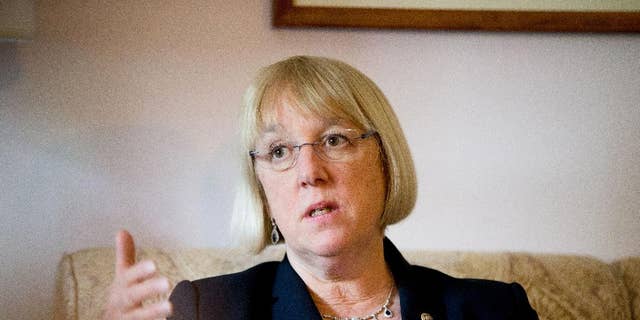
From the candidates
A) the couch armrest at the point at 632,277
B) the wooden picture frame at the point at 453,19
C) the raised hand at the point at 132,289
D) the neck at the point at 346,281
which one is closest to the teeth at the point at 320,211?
the neck at the point at 346,281

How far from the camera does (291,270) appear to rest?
3.77ft

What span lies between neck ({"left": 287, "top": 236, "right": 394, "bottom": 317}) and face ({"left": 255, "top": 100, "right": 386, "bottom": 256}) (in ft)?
0.11

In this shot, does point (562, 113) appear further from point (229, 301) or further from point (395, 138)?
point (229, 301)

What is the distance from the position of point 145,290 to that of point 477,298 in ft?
2.20

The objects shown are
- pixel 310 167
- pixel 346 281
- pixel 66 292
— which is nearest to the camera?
pixel 310 167

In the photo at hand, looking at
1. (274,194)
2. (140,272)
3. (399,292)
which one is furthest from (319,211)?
(140,272)

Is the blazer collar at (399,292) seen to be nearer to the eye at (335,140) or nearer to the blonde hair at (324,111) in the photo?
the blonde hair at (324,111)

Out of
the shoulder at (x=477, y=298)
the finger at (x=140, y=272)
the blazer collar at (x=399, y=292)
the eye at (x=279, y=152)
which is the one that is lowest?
the shoulder at (x=477, y=298)

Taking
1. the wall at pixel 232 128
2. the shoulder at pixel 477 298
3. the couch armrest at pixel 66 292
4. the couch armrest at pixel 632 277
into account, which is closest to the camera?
the shoulder at pixel 477 298

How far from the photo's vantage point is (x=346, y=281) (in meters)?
1.13

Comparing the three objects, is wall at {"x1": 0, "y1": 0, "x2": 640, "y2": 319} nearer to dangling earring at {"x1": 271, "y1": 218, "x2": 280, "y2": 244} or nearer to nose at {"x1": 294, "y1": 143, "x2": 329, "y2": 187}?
dangling earring at {"x1": 271, "y1": 218, "x2": 280, "y2": 244}

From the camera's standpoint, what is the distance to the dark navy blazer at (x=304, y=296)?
1.08m

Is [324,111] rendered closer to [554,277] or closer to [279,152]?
[279,152]

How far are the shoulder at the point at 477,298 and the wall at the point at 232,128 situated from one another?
378 mm
